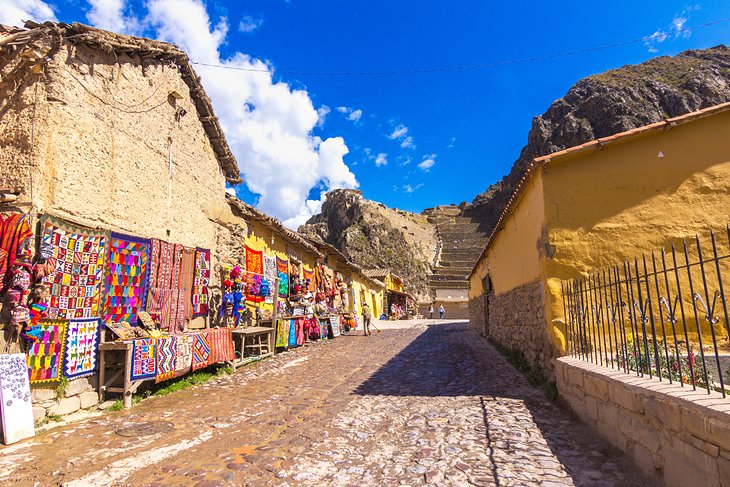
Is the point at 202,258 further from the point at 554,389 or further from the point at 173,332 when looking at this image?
the point at 554,389

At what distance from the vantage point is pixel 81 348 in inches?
246

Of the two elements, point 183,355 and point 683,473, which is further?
point 183,355

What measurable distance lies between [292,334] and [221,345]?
16.3ft

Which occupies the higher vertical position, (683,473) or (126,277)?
(126,277)

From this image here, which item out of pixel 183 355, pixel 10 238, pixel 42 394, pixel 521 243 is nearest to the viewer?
pixel 10 238

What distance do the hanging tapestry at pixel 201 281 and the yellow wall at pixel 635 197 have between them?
726cm

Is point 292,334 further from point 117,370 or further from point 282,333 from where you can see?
point 117,370

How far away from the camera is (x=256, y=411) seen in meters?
6.34

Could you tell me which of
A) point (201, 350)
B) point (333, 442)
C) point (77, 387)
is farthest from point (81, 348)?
point (333, 442)

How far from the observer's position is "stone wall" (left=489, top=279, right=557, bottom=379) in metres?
7.36

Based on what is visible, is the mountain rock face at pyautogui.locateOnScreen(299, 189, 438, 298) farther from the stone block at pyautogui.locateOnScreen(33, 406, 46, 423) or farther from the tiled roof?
the stone block at pyautogui.locateOnScreen(33, 406, 46, 423)

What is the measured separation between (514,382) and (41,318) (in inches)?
303

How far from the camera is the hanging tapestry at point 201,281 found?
948cm

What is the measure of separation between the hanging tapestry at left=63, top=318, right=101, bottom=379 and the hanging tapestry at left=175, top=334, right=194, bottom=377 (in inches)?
54.6
